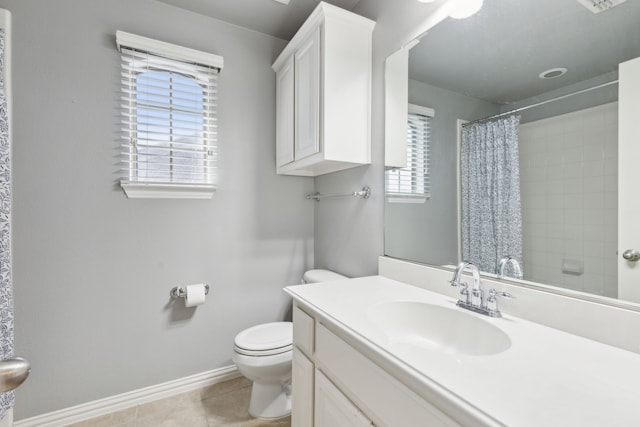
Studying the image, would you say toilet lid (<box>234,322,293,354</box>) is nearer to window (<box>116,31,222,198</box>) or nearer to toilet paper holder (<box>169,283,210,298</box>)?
toilet paper holder (<box>169,283,210,298</box>)

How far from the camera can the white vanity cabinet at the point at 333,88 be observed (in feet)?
5.03

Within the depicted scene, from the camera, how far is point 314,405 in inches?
43.9

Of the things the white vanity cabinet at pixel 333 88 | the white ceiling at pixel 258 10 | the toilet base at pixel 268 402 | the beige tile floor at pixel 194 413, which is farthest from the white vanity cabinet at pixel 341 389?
the white ceiling at pixel 258 10

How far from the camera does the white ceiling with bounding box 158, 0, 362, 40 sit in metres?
1.81

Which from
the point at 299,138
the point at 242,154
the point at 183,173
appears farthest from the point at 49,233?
the point at 299,138

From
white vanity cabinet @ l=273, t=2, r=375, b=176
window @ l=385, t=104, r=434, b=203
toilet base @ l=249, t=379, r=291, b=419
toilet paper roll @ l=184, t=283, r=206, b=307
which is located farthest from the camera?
toilet paper roll @ l=184, t=283, r=206, b=307

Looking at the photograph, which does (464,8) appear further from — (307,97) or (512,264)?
(512,264)

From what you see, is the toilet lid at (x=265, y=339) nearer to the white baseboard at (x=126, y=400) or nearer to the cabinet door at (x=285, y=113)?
the white baseboard at (x=126, y=400)

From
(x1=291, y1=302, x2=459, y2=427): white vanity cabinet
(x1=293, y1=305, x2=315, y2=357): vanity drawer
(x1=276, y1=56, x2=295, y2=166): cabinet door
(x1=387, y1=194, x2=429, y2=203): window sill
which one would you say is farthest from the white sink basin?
(x1=276, y1=56, x2=295, y2=166): cabinet door

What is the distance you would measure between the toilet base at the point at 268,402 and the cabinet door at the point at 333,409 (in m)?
0.67

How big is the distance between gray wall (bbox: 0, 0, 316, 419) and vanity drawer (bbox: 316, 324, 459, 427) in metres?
1.16

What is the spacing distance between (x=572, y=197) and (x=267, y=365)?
1.53 metres

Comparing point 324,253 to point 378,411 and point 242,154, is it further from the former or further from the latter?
point 378,411

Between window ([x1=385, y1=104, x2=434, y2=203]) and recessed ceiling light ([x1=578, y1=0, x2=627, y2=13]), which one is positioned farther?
window ([x1=385, y1=104, x2=434, y2=203])
